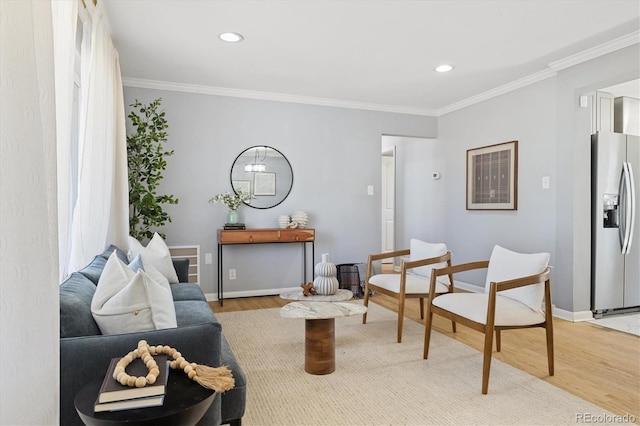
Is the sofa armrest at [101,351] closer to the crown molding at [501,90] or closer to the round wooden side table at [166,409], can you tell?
the round wooden side table at [166,409]

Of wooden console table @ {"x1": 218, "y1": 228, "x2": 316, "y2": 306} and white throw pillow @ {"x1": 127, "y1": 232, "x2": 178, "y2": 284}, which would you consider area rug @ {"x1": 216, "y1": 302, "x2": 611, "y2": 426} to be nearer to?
white throw pillow @ {"x1": 127, "y1": 232, "x2": 178, "y2": 284}

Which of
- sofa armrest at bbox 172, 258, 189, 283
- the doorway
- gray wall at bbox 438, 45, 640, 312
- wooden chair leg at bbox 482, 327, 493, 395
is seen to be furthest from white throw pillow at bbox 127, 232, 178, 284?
the doorway

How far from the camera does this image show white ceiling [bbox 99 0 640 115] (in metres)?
2.70

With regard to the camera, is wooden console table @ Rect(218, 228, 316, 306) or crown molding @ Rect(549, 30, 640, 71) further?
wooden console table @ Rect(218, 228, 316, 306)

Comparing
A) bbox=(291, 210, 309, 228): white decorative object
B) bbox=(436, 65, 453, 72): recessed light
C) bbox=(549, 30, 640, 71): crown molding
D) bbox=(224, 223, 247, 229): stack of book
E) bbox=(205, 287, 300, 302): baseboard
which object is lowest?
bbox=(205, 287, 300, 302): baseboard

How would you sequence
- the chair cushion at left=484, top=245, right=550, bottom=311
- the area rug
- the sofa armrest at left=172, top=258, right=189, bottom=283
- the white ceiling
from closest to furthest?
the area rug < the chair cushion at left=484, top=245, right=550, bottom=311 < the white ceiling < the sofa armrest at left=172, top=258, right=189, bottom=283

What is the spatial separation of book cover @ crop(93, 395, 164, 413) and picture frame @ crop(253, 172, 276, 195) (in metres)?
3.71

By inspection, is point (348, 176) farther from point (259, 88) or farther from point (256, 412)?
point (256, 412)

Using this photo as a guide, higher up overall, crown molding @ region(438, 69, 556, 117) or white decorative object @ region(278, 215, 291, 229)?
crown molding @ region(438, 69, 556, 117)

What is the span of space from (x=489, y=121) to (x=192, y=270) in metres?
3.78

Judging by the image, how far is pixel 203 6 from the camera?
267 centimetres

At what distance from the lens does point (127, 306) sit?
152cm

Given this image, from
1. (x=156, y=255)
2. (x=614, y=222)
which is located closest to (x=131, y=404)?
(x=156, y=255)

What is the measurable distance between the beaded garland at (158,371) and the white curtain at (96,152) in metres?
1.19
